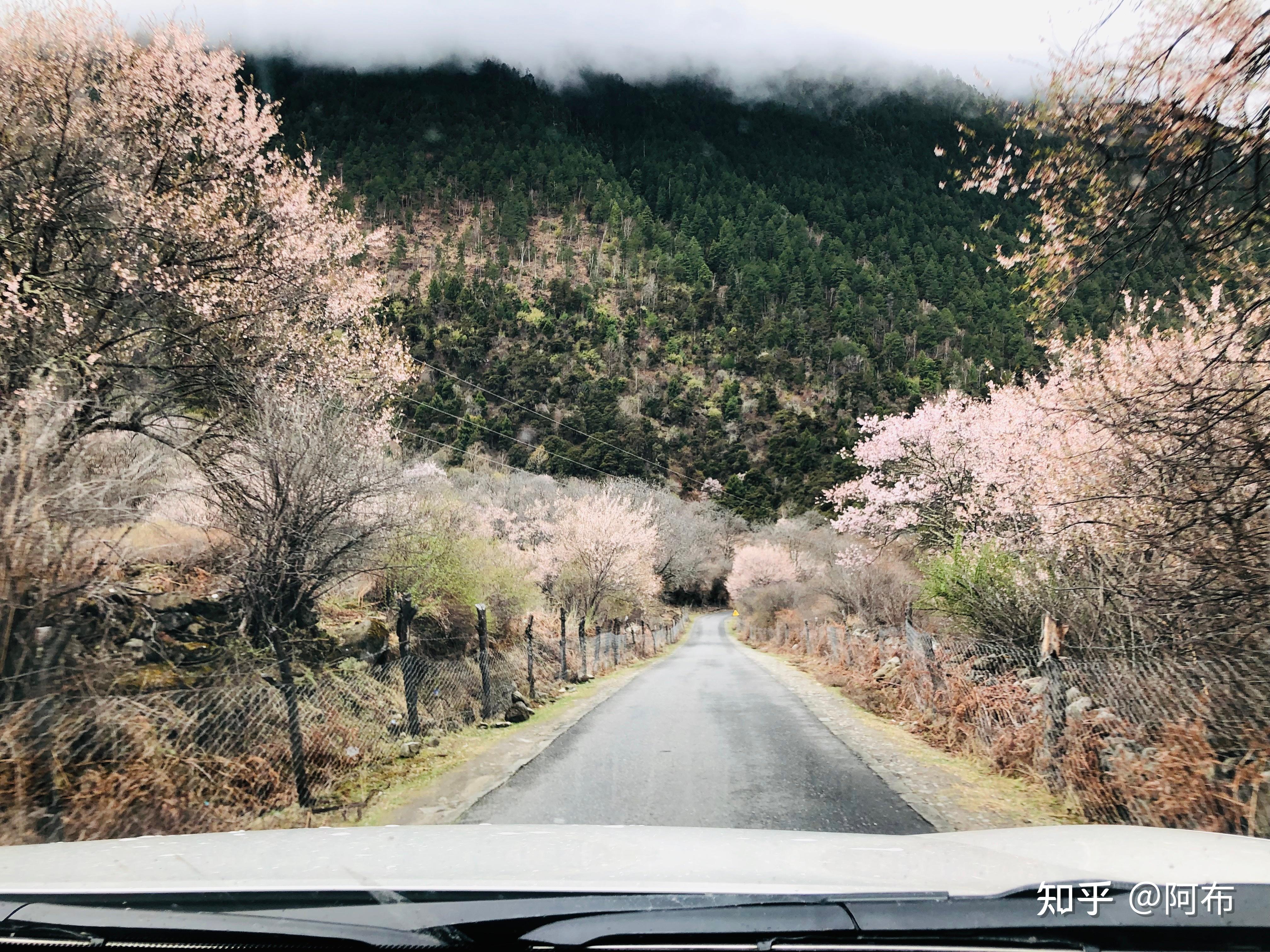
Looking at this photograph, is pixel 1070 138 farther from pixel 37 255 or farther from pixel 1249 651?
pixel 37 255

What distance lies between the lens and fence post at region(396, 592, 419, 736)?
900cm

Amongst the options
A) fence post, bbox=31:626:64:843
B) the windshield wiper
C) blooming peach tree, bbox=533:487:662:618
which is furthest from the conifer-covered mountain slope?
the windshield wiper

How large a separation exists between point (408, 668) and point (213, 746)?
278 centimetres

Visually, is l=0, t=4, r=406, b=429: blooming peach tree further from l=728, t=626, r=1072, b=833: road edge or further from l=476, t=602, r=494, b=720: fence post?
l=728, t=626, r=1072, b=833: road edge

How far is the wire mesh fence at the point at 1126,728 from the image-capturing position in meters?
5.00

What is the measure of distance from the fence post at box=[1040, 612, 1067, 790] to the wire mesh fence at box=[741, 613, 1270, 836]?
0.01 meters

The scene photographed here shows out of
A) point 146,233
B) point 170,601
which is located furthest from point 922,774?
point 146,233

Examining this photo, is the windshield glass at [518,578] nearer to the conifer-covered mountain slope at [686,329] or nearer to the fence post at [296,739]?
the fence post at [296,739]

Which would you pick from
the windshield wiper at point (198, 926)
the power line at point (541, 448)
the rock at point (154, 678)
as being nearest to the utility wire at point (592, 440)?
the power line at point (541, 448)

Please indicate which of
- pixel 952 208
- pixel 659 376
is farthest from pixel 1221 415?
pixel 952 208

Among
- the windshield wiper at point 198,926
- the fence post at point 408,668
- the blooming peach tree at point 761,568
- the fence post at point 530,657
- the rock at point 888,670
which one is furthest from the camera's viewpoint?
the blooming peach tree at point 761,568

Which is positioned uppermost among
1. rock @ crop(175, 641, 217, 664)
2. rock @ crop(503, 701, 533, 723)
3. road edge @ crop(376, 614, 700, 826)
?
rock @ crop(175, 641, 217, 664)

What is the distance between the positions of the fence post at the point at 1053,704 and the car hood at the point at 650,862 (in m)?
4.92

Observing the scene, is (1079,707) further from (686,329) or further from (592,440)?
(686,329)
